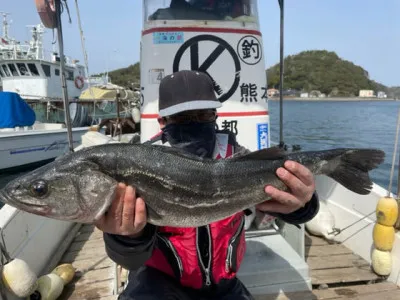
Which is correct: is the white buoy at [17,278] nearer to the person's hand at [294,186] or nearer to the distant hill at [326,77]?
the person's hand at [294,186]

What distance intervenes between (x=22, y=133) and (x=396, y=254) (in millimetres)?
16124

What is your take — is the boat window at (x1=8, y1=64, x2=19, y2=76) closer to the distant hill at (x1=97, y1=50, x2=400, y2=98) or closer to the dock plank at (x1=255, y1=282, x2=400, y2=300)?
the dock plank at (x1=255, y1=282, x2=400, y2=300)

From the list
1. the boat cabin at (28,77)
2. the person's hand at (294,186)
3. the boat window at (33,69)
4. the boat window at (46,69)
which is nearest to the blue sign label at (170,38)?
the person's hand at (294,186)

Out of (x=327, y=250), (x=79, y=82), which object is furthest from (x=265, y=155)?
(x=79, y=82)

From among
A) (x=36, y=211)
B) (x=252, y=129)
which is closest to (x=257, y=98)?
(x=252, y=129)

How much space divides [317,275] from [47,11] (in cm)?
470

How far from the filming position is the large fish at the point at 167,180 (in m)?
2.15

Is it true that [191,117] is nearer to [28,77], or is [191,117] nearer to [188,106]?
[188,106]

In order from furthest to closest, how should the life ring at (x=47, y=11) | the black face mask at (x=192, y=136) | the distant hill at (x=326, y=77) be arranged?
the distant hill at (x=326, y=77), the life ring at (x=47, y=11), the black face mask at (x=192, y=136)

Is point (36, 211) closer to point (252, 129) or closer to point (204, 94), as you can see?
point (204, 94)

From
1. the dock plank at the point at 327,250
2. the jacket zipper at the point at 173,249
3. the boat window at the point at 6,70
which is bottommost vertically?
the dock plank at the point at 327,250

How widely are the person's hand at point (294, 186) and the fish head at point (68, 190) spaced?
1093 millimetres

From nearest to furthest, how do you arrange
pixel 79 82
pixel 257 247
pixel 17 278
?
pixel 17 278 < pixel 257 247 < pixel 79 82

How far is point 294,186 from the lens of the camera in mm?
2381
